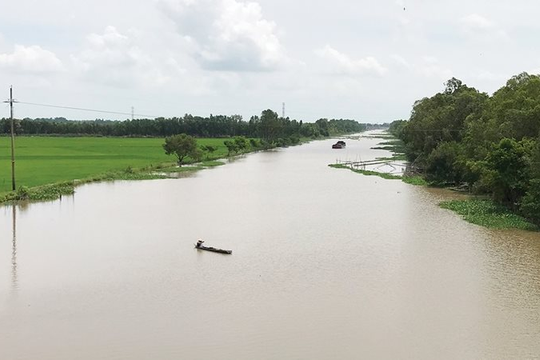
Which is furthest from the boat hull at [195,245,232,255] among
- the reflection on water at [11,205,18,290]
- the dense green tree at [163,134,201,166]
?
the dense green tree at [163,134,201,166]

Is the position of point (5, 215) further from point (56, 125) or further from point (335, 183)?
point (56, 125)

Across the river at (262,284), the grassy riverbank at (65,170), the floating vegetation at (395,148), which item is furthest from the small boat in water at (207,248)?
the floating vegetation at (395,148)

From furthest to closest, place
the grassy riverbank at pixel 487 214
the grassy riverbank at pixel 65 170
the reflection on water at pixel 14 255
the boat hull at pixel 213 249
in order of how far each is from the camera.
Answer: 1. the grassy riverbank at pixel 65 170
2. the grassy riverbank at pixel 487 214
3. the boat hull at pixel 213 249
4. the reflection on water at pixel 14 255

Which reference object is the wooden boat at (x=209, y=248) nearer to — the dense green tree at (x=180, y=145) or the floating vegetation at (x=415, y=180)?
the floating vegetation at (x=415, y=180)

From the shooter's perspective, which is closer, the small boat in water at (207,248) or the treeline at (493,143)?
the small boat in water at (207,248)

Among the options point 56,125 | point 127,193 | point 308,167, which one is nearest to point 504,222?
point 127,193

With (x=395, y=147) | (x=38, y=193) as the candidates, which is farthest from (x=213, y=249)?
(x=395, y=147)
